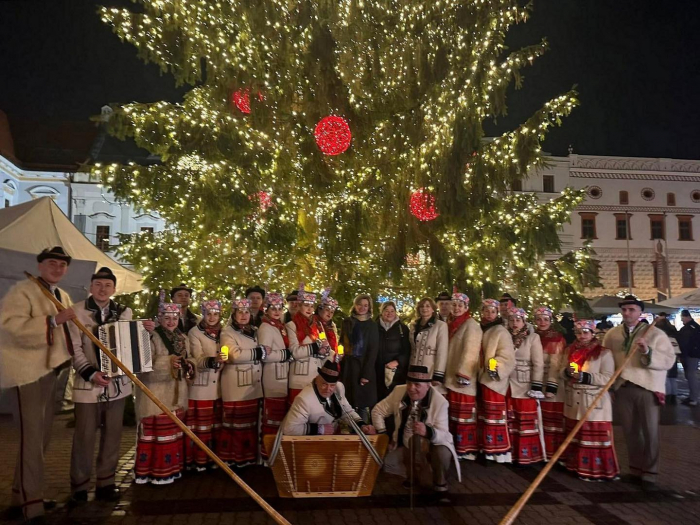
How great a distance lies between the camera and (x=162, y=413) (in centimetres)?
624

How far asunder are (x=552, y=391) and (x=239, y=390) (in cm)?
399

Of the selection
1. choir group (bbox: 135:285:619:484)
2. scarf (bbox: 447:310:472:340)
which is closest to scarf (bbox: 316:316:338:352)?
choir group (bbox: 135:285:619:484)

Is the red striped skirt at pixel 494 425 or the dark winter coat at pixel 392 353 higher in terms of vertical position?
the dark winter coat at pixel 392 353

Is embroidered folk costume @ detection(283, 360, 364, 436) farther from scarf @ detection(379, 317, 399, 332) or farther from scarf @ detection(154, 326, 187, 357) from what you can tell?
scarf @ detection(379, 317, 399, 332)

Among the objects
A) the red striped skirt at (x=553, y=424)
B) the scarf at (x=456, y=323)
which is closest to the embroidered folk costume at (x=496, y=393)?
the scarf at (x=456, y=323)

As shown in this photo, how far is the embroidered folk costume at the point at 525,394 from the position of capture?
7449mm

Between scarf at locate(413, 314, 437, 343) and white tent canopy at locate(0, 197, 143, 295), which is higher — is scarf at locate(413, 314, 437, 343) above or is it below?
below

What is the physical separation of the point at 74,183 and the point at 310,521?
3034 cm

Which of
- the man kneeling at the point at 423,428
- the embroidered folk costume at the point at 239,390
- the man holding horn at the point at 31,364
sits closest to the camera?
the man holding horn at the point at 31,364

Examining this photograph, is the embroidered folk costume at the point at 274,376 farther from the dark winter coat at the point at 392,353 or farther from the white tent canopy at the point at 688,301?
the white tent canopy at the point at 688,301

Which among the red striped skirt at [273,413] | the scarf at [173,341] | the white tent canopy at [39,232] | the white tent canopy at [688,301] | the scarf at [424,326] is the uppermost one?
the white tent canopy at [39,232]

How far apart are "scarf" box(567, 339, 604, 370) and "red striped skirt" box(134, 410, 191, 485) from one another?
4831 mm

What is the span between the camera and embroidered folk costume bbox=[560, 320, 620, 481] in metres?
6.84

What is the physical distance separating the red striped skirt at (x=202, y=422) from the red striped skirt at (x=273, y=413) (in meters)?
0.63
